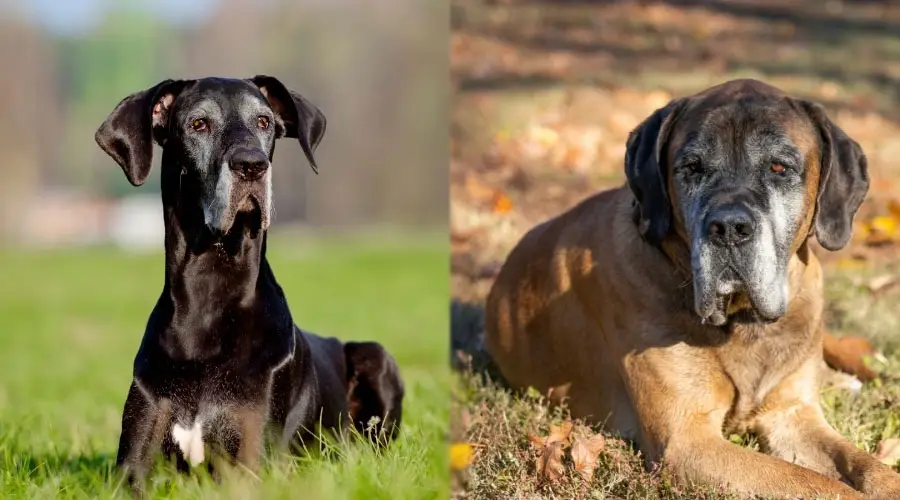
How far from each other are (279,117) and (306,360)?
34.5 inches

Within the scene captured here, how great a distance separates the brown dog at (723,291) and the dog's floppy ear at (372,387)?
31.4 inches

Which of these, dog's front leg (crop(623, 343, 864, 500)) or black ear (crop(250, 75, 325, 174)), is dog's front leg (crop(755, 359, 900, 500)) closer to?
dog's front leg (crop(623, 343, 864, 500))

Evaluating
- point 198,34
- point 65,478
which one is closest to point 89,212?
point 198,34

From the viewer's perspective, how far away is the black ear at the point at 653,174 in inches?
156

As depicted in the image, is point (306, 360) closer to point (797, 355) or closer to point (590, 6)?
point (797, 355)

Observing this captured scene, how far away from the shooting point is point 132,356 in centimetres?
1105

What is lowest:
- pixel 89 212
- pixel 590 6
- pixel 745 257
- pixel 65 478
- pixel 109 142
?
pixel 89 212

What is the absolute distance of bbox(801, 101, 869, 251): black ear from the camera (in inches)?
154

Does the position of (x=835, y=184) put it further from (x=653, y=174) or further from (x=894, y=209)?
(x=894, y=209)

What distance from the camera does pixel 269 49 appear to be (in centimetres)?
4056

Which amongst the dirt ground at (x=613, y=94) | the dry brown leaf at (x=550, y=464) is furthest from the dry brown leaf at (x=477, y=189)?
the dry brown leaf at (x=550, y=464)

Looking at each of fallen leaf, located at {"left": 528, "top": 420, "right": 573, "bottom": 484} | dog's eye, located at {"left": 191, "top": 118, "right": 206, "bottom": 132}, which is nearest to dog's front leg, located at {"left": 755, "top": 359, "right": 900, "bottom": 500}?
fallen leaf, located at {"left": 528, "top": 420, "right": 573, "bottom": 484}

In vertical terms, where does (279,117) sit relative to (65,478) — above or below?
above

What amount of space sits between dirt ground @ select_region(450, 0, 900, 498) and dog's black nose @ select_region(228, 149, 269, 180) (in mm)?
1558
